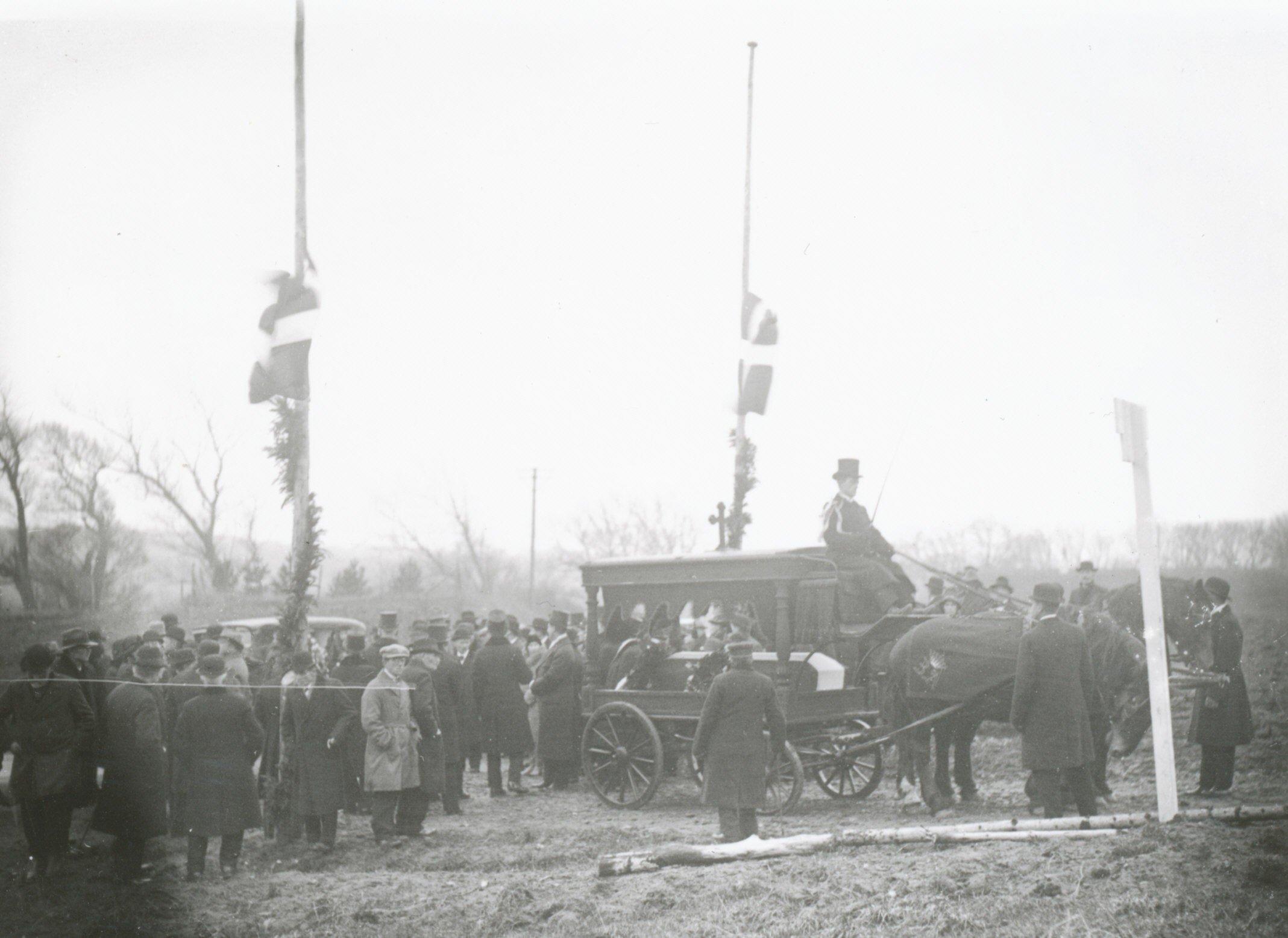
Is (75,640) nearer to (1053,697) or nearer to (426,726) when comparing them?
(426,726)

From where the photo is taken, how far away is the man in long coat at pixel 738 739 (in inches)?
300

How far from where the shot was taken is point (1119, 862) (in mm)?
5742

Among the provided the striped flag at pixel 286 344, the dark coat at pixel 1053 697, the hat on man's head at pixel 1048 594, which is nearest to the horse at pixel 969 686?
the hat on man's head at pixel 1048 594

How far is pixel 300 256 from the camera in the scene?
952cm

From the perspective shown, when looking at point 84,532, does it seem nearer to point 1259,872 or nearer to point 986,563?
point 1259,872

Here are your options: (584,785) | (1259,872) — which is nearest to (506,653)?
(584,785)

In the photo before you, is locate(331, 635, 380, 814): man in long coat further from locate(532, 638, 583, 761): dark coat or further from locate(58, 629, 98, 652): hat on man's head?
locate(532, 638, 583, 761): dark coat

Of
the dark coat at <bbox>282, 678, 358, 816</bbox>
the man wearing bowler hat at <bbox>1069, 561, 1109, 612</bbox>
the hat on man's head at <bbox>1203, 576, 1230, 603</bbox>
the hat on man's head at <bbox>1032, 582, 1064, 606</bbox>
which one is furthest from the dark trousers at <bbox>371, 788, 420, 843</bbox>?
the hat on man's head at <bbox>1203, 576, 1230, 603</bbox>

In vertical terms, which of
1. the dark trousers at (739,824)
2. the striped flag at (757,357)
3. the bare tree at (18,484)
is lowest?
the dark trousers at (739,824)

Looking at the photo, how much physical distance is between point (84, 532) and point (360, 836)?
3.55 meters

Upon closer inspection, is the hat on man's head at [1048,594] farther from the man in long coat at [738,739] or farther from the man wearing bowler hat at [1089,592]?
the man wearing bowler hat at [1089,592]

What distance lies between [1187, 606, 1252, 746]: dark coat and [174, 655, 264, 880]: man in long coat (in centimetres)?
738

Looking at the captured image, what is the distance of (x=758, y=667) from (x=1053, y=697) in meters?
2.96

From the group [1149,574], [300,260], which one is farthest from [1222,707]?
[300,260]
